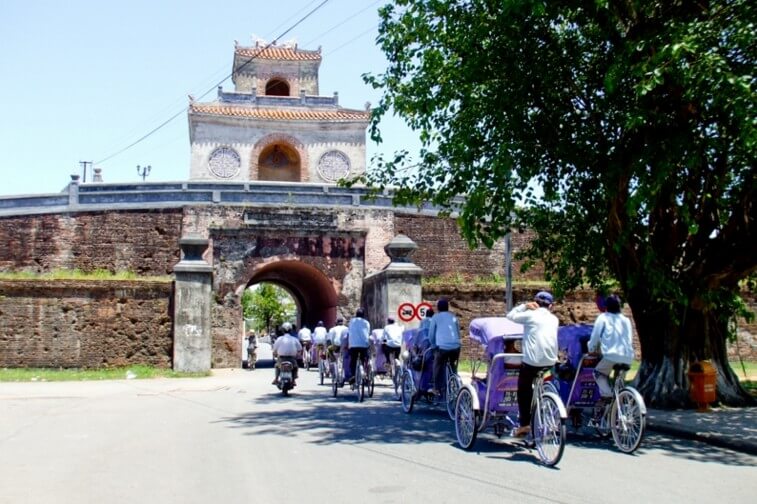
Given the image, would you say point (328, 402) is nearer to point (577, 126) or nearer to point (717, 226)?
point (577, 126)

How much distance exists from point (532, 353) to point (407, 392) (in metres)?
3.94

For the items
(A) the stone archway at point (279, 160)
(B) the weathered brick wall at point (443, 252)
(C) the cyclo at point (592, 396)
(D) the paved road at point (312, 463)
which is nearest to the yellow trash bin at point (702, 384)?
(D) the paved road at point (312, 463)

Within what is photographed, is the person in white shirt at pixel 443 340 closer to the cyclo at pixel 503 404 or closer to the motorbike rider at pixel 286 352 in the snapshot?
the cyclo at pixel 503 404

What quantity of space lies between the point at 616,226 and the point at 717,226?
6.16 ft

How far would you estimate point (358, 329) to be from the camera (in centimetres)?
1262

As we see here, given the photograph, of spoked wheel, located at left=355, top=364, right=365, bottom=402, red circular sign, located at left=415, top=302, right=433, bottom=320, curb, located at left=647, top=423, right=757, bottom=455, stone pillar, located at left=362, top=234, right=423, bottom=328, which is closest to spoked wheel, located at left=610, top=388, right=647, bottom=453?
curb, located at left=647, top=423, right=757, bottom=455

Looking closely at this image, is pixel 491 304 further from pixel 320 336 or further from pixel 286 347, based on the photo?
pixel 286 347

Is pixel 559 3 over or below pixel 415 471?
over

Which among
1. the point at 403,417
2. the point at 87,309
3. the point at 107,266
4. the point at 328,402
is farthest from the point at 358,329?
the point at 107,266

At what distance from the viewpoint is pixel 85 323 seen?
1902 centimetres

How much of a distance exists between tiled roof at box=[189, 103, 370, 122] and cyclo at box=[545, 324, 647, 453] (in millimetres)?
23876

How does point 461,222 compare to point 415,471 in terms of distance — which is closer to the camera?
point 415,471

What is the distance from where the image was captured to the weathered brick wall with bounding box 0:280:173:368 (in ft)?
61.3

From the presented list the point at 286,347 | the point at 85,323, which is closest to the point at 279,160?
the point at 85,323
